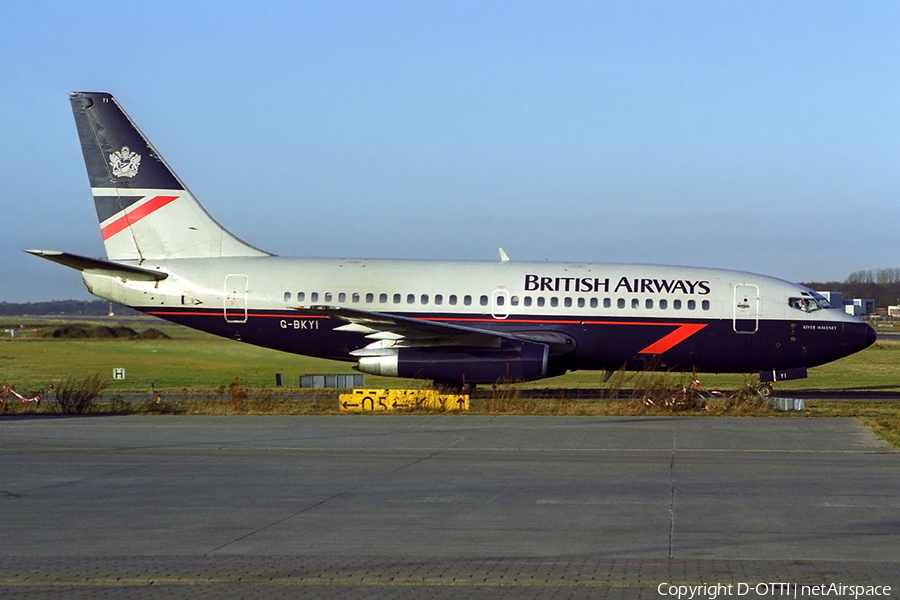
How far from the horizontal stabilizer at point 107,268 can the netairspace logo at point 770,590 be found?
19259 millimetres

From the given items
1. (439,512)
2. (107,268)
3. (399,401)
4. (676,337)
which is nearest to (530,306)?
(676,337)

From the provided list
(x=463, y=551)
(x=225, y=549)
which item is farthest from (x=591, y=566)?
(x=225, y=549)

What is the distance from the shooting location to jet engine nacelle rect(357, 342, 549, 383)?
78.4 feet

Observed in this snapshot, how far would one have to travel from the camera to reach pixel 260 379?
33.6 metres

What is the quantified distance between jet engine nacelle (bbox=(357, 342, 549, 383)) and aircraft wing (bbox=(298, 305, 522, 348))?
0.27m

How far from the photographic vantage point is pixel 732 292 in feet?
85.3

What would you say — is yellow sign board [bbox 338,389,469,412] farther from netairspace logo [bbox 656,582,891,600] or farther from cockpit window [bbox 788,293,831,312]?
netairspace logo [bbox 656,582,891,600]

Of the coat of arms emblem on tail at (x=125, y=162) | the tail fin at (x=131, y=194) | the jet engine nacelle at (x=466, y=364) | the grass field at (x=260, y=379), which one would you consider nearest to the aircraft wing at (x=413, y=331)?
the jet engine nacelle at (x=466, y=364)

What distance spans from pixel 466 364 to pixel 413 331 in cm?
150

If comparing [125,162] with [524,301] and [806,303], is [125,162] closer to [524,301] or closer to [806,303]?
[524,301]

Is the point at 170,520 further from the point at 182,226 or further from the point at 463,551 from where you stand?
the point at 182,226

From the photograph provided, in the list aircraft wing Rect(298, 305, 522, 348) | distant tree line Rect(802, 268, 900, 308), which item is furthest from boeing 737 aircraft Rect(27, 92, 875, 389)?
distant tree line Rect(802, 268, 900, 308)

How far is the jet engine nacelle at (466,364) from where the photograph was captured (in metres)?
23.9

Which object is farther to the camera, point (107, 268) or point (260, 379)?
point (260, 379)
